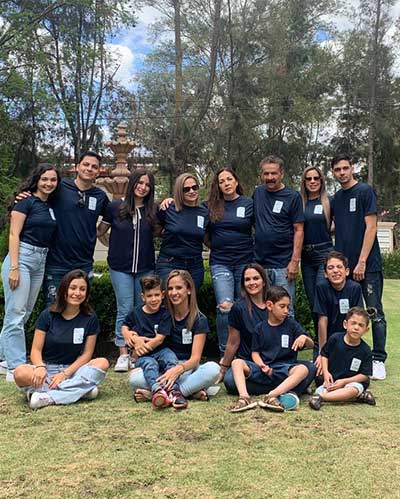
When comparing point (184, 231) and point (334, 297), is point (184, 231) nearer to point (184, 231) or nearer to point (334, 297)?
point (184, 231)

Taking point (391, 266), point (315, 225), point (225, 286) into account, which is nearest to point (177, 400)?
point (225, 286)

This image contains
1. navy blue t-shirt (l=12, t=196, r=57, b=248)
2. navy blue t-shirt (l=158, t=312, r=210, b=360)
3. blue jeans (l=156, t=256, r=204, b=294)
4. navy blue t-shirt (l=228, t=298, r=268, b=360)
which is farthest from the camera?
blue jeans (l=156, t=256, r=204, b=294)

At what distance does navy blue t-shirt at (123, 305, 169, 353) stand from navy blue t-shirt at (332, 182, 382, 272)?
1556 mm

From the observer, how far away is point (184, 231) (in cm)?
402

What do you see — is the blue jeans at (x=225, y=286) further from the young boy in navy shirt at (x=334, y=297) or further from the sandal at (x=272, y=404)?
the sandal at (x=272, y=404)

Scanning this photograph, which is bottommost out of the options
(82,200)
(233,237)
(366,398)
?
(366,398)

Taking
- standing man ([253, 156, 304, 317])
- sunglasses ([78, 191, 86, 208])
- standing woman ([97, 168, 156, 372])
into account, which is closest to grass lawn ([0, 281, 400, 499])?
standing woman ([97, 168, 156, 372])

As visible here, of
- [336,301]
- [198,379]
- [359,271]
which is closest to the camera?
[198,379]

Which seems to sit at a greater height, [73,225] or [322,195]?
[322,195]

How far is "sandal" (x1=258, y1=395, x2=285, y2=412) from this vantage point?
314cm

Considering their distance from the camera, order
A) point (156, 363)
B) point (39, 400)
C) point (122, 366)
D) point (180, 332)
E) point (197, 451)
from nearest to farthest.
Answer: point (197, 451) < point (39, 400) < point (156, 363) < point (180, 332) < point (122, 366)

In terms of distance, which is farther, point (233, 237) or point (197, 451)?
point (233, 237)

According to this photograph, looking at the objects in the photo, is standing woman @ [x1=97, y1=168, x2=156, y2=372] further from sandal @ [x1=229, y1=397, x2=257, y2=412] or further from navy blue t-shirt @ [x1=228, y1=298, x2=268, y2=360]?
sandal @ [x1=229, y1=397, x2=257, y2=412]

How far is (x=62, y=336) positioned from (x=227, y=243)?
141 cm
